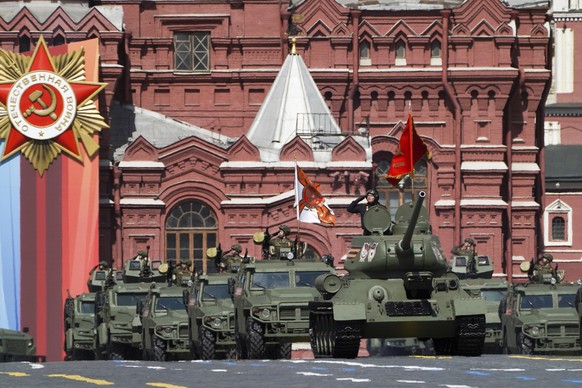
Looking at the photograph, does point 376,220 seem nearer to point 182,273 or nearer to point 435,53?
point 182,273

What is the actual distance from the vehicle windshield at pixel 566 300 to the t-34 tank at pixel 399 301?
9.65 m

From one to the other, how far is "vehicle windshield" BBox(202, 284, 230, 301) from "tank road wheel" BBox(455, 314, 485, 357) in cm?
849

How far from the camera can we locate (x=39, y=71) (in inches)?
2196

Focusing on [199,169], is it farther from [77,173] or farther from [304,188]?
[304,188]

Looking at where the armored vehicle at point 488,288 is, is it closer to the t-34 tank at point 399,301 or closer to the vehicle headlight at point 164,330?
the vehicle headlight at point 164,330

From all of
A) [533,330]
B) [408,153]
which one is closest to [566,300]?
[533,330]

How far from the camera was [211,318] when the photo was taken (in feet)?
112

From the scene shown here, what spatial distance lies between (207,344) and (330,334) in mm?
6218

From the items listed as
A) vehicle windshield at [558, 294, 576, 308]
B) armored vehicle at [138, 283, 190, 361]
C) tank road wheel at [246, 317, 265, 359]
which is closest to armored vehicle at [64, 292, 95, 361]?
armored vehicle at [138, 283, 190, 361]

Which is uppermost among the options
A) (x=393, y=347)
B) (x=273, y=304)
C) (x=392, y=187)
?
(x=392, y=187)

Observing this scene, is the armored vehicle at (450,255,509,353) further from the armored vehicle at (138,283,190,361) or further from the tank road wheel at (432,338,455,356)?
the tank road wheel at (432,338,455,356)

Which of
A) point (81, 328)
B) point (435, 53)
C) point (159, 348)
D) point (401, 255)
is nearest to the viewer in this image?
point (401, 255)

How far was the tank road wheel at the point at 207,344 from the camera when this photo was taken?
3406 centimetres

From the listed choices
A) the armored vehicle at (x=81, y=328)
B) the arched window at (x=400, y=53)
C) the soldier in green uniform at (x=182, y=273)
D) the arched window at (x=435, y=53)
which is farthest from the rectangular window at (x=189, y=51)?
the armored vehicle at (x=81, y=328)
